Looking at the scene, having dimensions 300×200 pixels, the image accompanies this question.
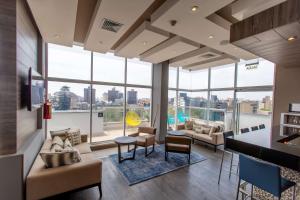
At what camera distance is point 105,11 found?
2.37m

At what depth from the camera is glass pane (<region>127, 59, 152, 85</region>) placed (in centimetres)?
561

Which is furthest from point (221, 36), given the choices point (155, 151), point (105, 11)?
point (155, 151)

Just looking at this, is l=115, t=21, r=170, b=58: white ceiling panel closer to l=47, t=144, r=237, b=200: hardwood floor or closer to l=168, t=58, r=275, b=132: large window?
l=168, t=58, r=275, b=132: large window

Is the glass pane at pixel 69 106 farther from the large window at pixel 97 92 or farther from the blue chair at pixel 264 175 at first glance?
the blue chair at pixel 264 175

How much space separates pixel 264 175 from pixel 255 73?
4470 millimetres

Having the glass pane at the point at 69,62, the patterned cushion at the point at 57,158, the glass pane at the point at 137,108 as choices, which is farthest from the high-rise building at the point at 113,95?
the patterned cushion at the point at 57,158

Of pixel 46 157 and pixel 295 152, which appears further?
pixel 46 157

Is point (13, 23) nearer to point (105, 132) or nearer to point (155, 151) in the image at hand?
point (105, 132)

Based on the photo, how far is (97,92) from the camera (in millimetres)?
4980

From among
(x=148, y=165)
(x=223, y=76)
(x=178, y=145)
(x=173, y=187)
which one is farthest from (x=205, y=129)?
(x=173, y=187)

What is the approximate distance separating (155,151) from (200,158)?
4.64ft

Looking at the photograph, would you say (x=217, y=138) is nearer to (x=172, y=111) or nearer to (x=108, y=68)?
(x=172, y=111)

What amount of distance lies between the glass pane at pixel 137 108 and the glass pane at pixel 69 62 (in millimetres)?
1687

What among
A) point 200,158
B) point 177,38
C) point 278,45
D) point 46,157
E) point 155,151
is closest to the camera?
point 278,45
